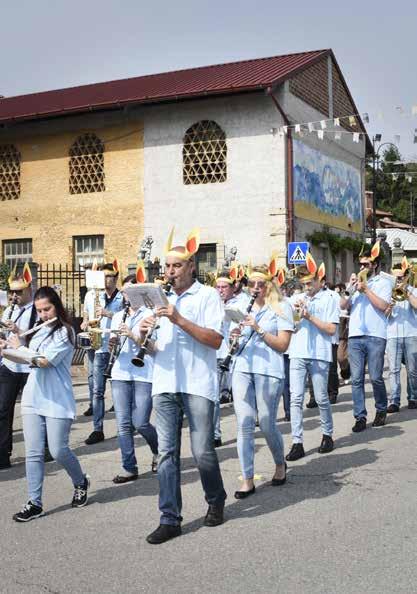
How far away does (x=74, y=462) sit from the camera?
6.23 m

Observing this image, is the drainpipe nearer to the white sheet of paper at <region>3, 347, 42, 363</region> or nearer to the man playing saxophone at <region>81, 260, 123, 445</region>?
the man playing saxophone at <region>81, 260, 123, 445</region>

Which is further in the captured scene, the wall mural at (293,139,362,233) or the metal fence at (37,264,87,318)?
the wall mural at (293,139,362,233)

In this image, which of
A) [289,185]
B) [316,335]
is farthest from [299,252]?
[316,335]

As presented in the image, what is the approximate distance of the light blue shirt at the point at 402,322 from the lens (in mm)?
11250

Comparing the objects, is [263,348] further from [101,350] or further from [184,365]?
[101,350]

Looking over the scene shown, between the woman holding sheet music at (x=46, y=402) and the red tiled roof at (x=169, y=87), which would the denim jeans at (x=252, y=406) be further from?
the red tiled roof at (x=169, y=87)

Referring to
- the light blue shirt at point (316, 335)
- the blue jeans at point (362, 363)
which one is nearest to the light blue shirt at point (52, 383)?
the light blue shirt at point (316, 335)

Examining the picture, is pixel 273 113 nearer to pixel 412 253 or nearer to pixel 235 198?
pixel 235 198

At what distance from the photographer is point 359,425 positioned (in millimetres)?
9391

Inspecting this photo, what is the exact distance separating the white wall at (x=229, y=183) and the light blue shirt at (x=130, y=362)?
1689 centimetres

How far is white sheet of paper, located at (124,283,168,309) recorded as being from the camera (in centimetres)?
527

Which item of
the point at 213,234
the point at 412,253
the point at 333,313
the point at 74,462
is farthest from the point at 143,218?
the point at 412,253

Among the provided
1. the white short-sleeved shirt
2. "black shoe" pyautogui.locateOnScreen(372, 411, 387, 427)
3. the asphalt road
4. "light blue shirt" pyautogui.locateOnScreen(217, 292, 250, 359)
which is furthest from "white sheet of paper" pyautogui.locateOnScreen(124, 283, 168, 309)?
"black shoe" pyautogui.locateOnScreen(372, 411, 387, 427)

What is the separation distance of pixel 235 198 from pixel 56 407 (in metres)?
19.2
